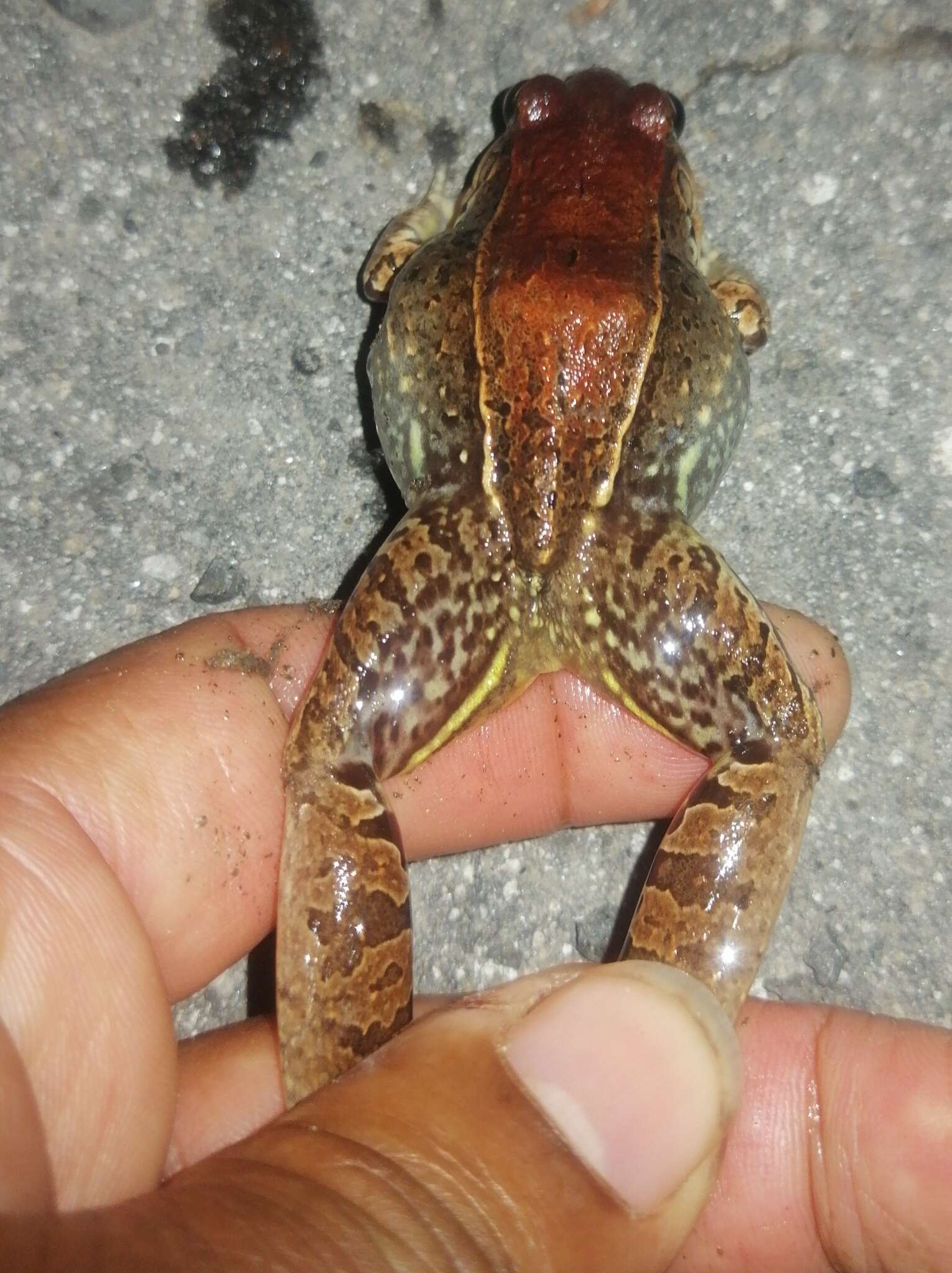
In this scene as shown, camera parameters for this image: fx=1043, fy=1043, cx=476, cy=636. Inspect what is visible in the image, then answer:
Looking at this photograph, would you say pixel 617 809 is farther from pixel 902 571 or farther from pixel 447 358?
pixel 447 358

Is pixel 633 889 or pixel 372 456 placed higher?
pixel 372 456

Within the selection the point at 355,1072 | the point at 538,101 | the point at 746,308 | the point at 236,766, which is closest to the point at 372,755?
the point at 236,766

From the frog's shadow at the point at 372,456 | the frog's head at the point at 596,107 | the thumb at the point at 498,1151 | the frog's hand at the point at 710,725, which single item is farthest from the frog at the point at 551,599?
the frog's shadow at the point at 372,456

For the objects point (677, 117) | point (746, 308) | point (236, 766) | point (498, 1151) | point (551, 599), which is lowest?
point (498, 1151)

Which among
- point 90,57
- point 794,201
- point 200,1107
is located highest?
point 90,57

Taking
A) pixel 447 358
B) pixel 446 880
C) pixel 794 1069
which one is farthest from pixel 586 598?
pixel 794 1069

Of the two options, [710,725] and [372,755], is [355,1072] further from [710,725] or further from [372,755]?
[710,725]
